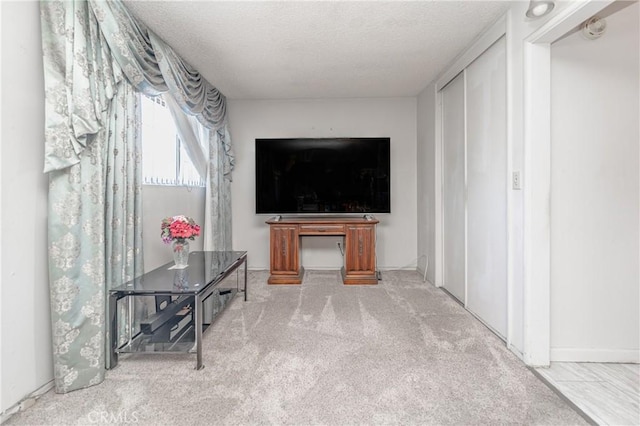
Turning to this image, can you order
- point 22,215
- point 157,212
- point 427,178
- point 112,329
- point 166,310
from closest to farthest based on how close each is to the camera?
1. point 22,215
2. point 112,329
3. point 166,310
4. point 157,212
5. point 427,178

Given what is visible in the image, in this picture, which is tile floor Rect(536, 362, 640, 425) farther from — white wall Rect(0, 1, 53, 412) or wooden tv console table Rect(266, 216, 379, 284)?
white wall Rect(0, 1, 53, 412)

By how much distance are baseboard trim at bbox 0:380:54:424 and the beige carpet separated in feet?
0.12

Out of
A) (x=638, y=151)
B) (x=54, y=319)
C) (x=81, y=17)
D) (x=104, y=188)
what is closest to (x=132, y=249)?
(x=104, y=188)

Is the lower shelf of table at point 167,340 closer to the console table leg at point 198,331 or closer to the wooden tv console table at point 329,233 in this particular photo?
the console table leg at point 198,331

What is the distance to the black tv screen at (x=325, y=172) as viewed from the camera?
3672 mm

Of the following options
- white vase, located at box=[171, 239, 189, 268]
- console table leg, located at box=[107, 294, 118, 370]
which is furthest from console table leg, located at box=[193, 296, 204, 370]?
white vase, located at box=[171, 239, 189, 268]

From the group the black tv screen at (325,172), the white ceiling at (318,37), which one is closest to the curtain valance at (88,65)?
the white ceiling at (318,37)

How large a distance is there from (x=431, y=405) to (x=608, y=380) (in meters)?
1.03

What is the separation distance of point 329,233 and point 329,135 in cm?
137

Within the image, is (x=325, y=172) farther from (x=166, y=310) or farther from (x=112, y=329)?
(x=112, y=329)

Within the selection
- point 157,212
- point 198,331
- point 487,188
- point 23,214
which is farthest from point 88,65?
point 487,188

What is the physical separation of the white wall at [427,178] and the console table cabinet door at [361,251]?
0.68m

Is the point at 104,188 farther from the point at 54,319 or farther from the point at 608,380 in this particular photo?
the point at 608,380

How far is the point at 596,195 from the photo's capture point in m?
1.72
